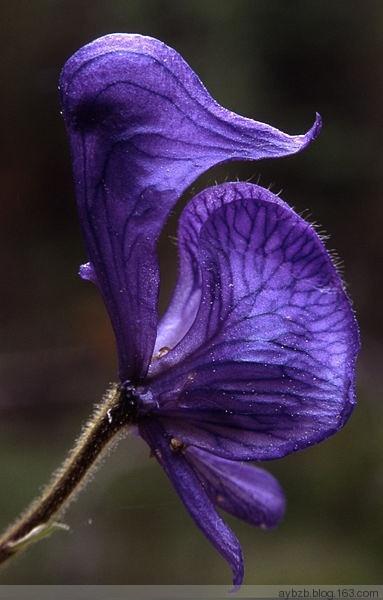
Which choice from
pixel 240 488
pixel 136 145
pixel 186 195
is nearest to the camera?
pixel 136 145

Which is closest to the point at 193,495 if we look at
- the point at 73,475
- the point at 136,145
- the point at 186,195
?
the point at 73,475

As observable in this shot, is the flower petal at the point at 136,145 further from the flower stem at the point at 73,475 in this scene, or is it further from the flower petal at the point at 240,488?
the flower petal at the point at 240,488

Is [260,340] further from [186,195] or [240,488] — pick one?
[186,195]

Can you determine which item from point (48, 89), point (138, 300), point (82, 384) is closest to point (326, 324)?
point (138, 300)

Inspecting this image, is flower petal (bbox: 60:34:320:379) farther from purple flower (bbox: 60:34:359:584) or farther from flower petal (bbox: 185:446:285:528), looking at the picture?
flower petal (bbox: 185:446:285:528)

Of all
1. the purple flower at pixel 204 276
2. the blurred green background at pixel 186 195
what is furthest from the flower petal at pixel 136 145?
the blurred green background at pixel 186 195

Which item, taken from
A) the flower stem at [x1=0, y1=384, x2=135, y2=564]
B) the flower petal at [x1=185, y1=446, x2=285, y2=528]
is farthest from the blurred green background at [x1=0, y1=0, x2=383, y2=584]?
the flower stem at [x1=0, y1=384, x2=135, y2=564]

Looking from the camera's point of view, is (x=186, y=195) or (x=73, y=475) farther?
(x=186, y=195)

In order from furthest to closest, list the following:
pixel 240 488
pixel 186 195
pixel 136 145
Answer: pixel 186 195 < pixel 240 488 < pixel 136 145
